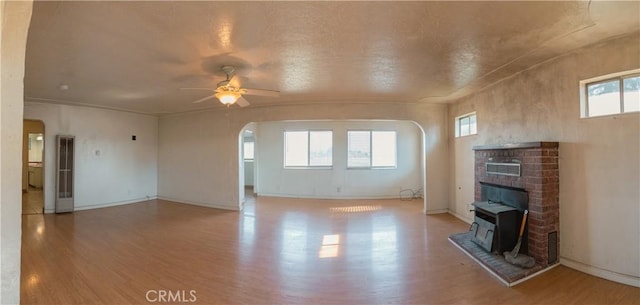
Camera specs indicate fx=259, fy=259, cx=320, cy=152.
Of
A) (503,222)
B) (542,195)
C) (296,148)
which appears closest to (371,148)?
(296,148)

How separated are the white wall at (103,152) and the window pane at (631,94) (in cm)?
950

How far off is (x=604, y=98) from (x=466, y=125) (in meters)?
2.50

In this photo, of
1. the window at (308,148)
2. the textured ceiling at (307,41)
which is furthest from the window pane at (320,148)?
the textured ceiling at (307,41)

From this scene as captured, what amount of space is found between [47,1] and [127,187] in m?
6.35

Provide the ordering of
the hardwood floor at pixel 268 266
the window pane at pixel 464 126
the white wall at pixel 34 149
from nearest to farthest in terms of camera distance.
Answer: the hardwood floor at pixel 268 266 < the window pane at pixel 464 126 < the white wall at pixel 34 149

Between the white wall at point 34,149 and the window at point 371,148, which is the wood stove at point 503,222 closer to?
the window at point 371,148

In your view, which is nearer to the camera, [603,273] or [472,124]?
[603,273]

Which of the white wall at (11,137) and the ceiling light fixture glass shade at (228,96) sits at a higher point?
the ceiling light fixture glass shade at (228,96)

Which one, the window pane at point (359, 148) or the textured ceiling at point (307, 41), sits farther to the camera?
the window pane at point (359, 148)

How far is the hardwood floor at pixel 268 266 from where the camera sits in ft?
8.27

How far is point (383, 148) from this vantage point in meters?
8.13

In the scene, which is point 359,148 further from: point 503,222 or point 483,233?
point 503,222

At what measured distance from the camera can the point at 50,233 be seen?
4.40m

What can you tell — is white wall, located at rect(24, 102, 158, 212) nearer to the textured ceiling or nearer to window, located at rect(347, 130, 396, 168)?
the textured ceiling
